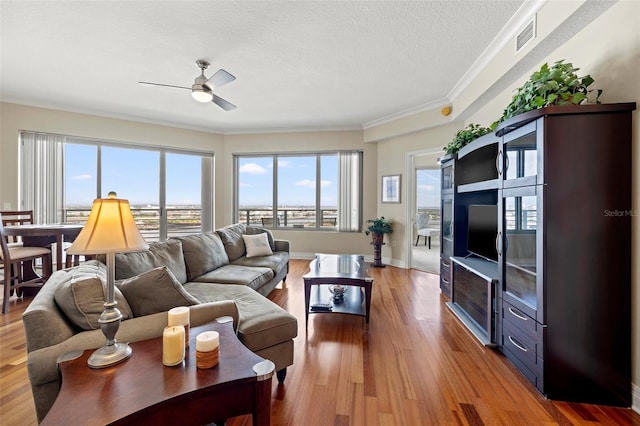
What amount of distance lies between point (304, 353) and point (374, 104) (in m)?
3.78

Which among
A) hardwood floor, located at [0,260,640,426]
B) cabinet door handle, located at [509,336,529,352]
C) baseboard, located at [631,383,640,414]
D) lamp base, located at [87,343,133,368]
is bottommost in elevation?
hardwood floor, located at [0,260,640,426]

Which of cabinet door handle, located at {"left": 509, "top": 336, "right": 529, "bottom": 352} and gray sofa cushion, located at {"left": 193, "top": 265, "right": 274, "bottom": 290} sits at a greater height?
gray sofa cushion, located at {"left": 193, "top": 265, "right": 274, "bottom": 290}

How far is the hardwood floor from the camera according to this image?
1659 mm

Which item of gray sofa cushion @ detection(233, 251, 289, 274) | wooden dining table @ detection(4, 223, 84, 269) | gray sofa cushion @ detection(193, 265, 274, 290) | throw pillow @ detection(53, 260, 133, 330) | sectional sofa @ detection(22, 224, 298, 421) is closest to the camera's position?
sectional sofa @ detection(22, 224, 298, 421)

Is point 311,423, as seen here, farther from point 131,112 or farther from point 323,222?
point 131,112

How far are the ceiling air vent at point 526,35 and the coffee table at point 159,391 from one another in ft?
10.2

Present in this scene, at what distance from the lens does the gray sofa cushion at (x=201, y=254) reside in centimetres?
307

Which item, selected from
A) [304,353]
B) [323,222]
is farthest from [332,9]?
[323,222]

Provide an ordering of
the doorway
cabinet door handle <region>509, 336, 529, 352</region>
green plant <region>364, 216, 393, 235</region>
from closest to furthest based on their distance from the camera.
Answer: cabinet door handle <region>509, 336, 529, 352</region>
green plant <region>364, 216, 393, 235</region>
the doorway

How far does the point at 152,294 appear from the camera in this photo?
1.56 m

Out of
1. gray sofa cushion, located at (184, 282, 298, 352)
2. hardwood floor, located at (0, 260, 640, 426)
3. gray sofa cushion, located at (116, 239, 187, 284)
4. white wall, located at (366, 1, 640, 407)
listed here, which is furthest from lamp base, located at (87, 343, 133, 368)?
white wall, located at (366, 1, 640, 407)

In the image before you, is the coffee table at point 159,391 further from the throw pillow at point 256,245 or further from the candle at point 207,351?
the throw pillow at point 256,245

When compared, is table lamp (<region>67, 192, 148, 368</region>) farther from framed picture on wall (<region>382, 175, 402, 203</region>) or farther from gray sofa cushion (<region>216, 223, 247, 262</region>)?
framed picture on wall (<region>382, 175, 402, 203</region>)

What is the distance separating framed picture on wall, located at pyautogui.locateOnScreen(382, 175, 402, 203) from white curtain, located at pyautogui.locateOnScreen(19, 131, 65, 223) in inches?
226
